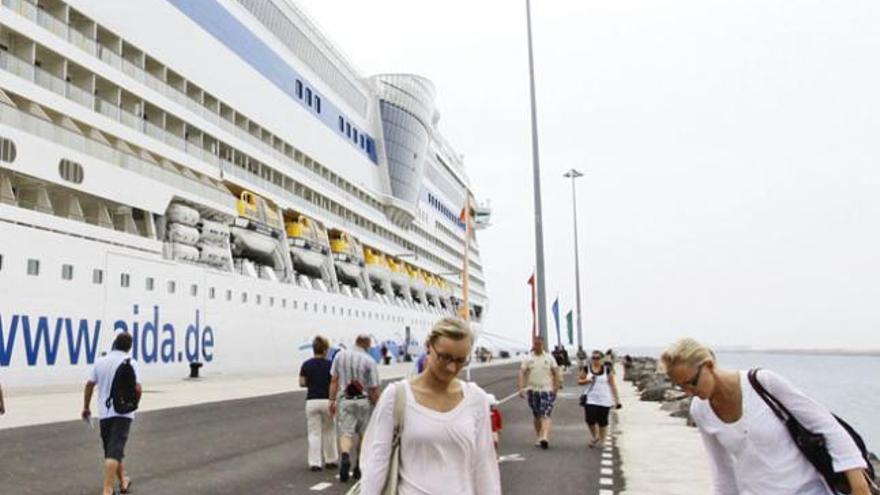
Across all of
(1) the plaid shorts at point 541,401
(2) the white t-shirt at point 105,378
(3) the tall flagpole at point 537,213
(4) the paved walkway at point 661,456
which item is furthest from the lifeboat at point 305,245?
(2) the white t-shirt at point 105,378

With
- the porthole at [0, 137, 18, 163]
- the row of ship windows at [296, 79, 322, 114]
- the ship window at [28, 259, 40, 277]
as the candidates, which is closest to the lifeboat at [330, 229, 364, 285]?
the row of ship windows at [296, 79, 322, 114]

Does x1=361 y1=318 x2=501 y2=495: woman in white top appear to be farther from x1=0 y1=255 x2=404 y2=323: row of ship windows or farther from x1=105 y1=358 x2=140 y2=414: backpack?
x1=0 y1=255 x2=404 y2=323: row of ship windows

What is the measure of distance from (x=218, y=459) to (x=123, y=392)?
304cm

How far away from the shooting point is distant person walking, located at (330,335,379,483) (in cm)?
861

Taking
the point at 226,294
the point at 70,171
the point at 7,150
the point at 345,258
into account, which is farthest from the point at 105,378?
the point at 345,258

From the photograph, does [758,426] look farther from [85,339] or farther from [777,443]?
[85,339]

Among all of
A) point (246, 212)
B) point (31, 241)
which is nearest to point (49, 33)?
point (31, 241)

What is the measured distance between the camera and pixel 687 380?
3.03 m

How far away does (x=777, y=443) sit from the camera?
2.95 meters

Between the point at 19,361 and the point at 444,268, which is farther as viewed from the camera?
the point at 444,268

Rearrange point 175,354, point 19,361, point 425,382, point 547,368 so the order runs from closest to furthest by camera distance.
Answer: point 425,382 → point 547,368 → point 19,361 → point 175,354

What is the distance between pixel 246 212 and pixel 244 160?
149 inches

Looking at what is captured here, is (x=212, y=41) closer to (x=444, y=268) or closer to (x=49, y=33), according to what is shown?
(x=49, y=33)

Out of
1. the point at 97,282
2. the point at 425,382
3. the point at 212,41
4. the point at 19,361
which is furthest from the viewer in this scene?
the point at 212,41
